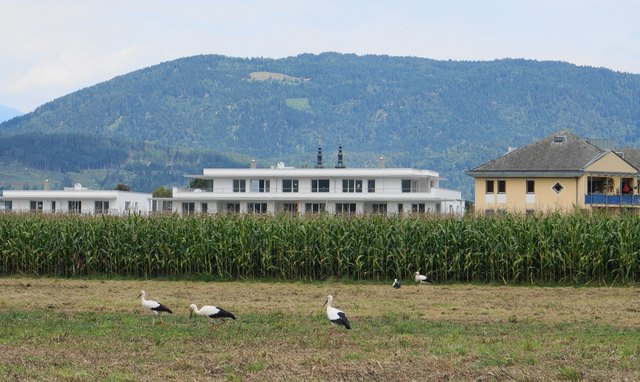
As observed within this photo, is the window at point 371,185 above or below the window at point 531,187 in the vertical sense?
above

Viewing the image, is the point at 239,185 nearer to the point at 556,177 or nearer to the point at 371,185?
the point at 371,185

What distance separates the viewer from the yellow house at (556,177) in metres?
86.8

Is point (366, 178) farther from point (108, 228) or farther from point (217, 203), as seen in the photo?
point (108, 228)

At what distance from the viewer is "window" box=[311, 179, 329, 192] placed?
11831 centimetres

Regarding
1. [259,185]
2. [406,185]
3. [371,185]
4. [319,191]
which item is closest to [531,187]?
[406,185]

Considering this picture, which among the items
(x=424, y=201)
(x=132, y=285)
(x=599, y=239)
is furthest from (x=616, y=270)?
(x=424, y=201)

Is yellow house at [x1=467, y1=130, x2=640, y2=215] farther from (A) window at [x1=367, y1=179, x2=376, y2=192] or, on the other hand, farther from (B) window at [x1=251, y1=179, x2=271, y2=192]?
(B) window at [x1=251, y1=179, x2=271, y2=192]

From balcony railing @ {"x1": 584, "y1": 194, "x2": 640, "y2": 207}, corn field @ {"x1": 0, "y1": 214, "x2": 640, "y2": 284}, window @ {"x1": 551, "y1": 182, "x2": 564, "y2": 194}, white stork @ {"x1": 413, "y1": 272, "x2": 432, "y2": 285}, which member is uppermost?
window @ {"x1": 551, "y1": 182, "x2": 564, "y2": 194}

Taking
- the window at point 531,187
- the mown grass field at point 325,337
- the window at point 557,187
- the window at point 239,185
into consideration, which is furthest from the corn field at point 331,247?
the window at point 239,185

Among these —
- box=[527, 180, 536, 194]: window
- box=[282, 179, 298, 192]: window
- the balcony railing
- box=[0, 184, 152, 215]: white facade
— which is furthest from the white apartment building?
the balcony railing

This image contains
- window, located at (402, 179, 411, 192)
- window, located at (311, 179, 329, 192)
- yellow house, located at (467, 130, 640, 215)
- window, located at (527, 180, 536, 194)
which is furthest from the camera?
window, located at (311, 179, 329, 192)

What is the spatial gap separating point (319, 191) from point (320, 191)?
118 millimetres

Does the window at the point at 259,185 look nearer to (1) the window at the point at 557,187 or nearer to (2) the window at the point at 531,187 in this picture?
(2) the window at the point at 531,187

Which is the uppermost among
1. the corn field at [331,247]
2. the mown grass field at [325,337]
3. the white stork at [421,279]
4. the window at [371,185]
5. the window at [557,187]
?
the window at [371,185]
